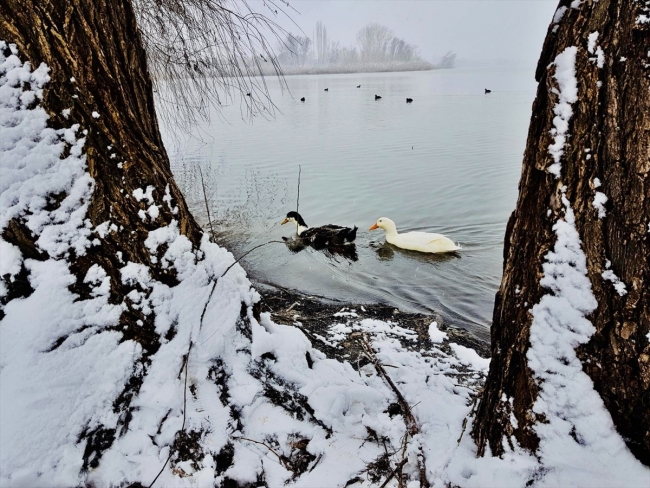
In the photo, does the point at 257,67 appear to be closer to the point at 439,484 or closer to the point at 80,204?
the point at 80,204

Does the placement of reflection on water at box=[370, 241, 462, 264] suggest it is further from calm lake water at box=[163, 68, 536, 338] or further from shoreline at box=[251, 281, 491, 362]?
shoreline at box=[251, 281, 491, 362]

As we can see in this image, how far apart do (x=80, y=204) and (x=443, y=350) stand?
314 cm

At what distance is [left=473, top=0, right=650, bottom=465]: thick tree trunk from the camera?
3.84 ft

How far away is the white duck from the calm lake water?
0.16 meters

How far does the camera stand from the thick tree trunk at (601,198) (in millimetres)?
1169

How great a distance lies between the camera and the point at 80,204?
163 cm

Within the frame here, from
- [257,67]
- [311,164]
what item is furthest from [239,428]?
[311,164]

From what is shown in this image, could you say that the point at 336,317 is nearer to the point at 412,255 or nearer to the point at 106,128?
the point at 106,128

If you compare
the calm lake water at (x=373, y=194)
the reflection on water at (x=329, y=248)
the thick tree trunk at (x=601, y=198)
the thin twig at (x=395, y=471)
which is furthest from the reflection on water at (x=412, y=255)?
the thick tree trunk at (x=601, y=198)

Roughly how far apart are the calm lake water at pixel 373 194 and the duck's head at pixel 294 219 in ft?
0.85

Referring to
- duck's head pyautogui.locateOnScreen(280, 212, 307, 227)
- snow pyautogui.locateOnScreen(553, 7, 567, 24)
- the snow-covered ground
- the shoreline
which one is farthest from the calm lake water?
snow pyautogui.locateOnScreen(553, 7, 567, 24)

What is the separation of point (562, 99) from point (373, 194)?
9987 mm

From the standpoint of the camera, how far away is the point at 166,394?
1.64m

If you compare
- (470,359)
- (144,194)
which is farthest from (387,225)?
(144,194)
